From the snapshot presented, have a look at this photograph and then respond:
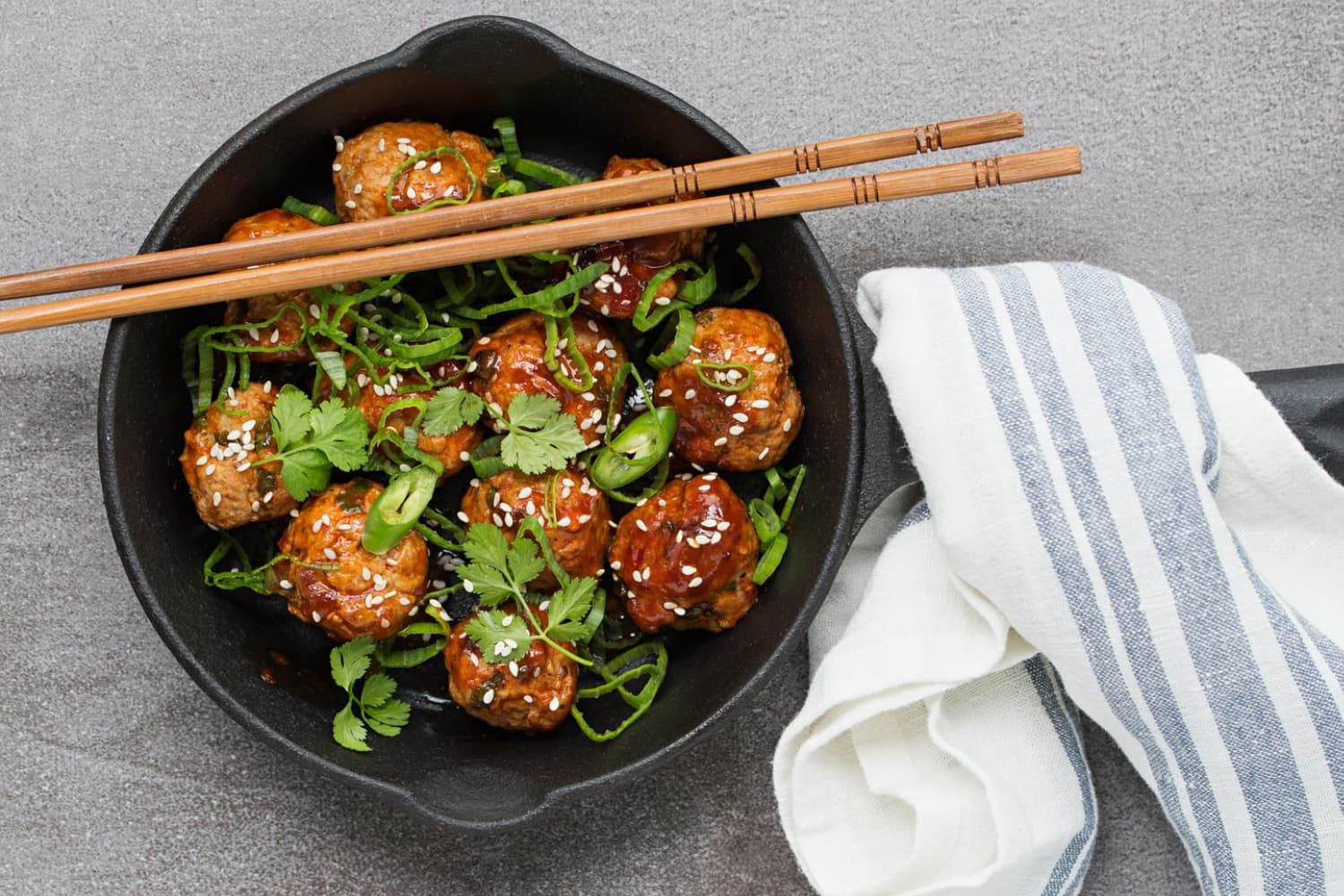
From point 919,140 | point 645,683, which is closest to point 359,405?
point 645,683

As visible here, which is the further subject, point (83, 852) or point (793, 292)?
point (83, 852)

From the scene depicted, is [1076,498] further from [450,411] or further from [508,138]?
[508,138]

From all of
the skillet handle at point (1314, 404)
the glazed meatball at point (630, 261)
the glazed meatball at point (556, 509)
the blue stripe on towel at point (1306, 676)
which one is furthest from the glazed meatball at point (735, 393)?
the skillet handle at point (1314, 404)

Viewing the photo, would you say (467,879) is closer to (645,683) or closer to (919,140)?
(645,683)

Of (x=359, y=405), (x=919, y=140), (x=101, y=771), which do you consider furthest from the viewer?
(x=101, y=771)

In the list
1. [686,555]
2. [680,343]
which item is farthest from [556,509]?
[680,343]

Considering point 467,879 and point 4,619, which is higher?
point 4,619

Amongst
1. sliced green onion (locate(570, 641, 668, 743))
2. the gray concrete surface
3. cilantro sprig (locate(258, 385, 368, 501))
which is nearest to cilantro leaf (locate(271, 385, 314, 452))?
cilantro sprig (locate(258, 385, 368, 501))

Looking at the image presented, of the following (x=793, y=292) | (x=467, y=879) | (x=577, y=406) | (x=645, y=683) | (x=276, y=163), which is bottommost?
(x=467, y=879)
